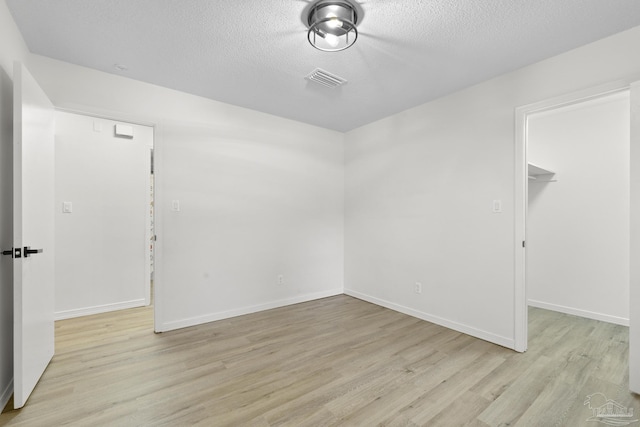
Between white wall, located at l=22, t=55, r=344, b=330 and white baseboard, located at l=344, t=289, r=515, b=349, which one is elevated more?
white wall, located at l=22, t=55, r=344, b=330

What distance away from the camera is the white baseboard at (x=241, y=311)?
311 centimetres

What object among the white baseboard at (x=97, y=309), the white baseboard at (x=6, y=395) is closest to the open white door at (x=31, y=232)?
the white baseboard at (x=6, y=395)

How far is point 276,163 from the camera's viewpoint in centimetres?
391

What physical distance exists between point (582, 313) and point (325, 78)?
4101 mm

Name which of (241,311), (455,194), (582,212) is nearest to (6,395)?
(241,311)

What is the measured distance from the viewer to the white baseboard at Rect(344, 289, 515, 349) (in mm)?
2733

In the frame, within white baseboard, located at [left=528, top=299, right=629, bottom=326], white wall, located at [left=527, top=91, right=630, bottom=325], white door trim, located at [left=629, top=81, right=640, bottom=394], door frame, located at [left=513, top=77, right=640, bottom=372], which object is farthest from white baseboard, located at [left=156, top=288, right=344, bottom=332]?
white door trim, located at [left=629, top=81, right=640, bottom=394]

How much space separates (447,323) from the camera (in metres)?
3.19

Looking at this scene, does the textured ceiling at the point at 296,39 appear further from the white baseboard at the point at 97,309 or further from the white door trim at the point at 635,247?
the white baseboard at the point at 97,309

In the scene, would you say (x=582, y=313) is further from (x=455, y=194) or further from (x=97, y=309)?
(x=97, y=309)

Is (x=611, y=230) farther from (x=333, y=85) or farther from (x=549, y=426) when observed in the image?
(x=333, y=85)

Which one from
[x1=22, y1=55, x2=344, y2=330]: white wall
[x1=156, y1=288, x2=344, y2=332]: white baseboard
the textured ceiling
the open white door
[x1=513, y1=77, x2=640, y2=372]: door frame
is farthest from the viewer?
[x1=156, y1=288, x2=344, y2=332]: white baseboard

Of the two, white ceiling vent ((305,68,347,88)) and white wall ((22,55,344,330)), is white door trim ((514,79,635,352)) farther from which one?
white wall ((22,55,344,330))

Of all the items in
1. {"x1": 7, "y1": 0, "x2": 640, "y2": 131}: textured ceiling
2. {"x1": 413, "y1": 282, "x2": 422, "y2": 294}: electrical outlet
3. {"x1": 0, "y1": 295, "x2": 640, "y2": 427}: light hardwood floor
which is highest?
{"x1": 7, "y1": 0, "x2": 640, "y2": 131}: textured ceiling
